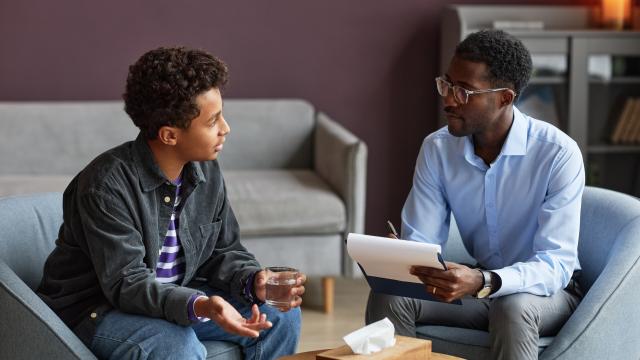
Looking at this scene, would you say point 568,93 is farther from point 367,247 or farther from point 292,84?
point 367,247

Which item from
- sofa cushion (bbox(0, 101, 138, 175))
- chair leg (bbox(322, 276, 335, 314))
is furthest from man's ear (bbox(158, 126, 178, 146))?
sofa cushion (bbox(0, 101, 138, 175))

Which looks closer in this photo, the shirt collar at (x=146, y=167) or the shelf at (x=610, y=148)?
the shirt collar at (x=146, y=167)

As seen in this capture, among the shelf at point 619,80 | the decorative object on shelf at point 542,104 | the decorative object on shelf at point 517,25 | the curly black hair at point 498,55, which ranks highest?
the curly black hair at point 498,55

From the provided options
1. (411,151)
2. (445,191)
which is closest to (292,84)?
(411,151)

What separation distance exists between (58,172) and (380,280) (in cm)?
227

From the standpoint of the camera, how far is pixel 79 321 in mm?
→ 2096

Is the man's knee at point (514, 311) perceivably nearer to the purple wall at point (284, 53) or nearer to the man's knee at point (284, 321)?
the man's knee at point (284, 321)

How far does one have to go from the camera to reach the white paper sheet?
207 centimetres

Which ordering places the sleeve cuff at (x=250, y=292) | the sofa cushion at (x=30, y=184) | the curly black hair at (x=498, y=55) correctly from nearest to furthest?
the sleeve cuff at (x=250, y=292), the curly black hair at (x=498, y=55), the sofa cushion at (x=30, y=184)

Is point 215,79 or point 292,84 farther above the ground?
point 215,79

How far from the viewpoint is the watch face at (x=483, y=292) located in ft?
7.36

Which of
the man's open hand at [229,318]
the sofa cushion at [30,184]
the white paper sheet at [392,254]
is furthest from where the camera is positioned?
the sofa cushion at [30,184]

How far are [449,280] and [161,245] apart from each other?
0.62 meters

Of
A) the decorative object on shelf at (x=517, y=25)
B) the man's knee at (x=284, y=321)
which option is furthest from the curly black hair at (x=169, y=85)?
the decorative object on shelf at (x=517, y=25)
